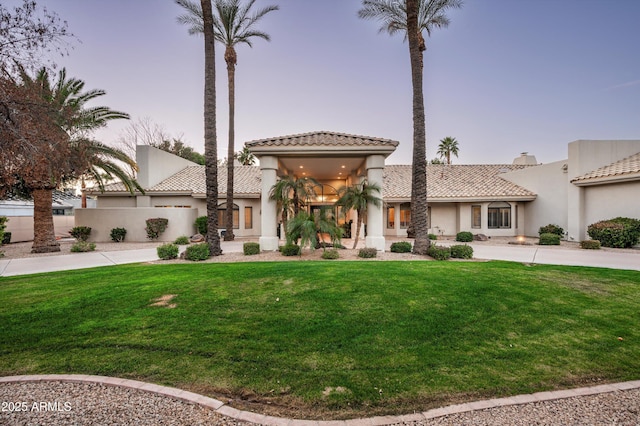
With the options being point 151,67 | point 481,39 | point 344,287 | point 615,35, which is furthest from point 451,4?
point 151,67

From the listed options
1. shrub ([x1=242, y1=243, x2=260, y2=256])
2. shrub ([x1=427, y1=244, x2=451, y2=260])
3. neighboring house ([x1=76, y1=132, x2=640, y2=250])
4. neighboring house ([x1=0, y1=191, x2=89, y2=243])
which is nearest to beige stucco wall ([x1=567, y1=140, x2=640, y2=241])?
neighboring house ([x1=76, y1=132, x2=640, y2=250])

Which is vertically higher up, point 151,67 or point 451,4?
point 451,4

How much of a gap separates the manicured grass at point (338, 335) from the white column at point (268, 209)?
18.3ft

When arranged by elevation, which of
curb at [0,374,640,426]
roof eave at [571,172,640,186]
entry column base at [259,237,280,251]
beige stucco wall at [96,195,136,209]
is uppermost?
roof eave at [571,172,640,186]

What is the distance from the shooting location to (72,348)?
13.4 ft

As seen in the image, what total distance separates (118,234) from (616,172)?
2980 cm

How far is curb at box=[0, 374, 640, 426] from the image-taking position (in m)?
2.63

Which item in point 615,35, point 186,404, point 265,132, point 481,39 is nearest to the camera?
point 186,404

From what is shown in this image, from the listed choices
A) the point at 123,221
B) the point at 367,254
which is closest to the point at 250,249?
the point at 367,254

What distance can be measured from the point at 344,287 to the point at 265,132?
2564cm

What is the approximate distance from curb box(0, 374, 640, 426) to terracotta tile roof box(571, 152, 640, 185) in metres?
16.9

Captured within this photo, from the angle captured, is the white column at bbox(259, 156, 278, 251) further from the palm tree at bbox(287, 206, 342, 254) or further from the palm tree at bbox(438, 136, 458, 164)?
the palm tree at bbox(438, 136, 458, 164)

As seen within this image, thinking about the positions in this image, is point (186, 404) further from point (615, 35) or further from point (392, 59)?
point (615, 35)

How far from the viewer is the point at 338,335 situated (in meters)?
4.34
